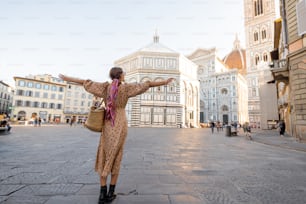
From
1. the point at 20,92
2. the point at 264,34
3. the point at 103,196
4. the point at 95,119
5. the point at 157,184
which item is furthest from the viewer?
the point at 264,34

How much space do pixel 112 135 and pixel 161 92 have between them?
29.5m

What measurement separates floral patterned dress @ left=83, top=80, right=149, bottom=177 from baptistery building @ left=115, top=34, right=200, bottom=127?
91.4 ft

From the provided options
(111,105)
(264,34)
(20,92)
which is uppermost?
(264,34)

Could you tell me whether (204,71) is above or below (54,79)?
above

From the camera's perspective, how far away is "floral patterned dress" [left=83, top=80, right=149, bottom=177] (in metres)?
1.96

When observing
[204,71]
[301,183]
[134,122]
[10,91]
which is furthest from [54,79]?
[301,183]

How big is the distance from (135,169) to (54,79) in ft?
170

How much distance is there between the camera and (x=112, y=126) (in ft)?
6.57

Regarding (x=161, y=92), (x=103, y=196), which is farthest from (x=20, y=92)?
(x=103, y=196)

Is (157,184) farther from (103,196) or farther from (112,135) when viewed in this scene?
(112,135)

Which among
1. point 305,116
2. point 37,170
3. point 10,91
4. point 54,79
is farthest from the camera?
point 10,91

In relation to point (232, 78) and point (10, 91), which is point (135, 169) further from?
point (10, 91)

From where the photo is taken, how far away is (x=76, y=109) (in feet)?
156

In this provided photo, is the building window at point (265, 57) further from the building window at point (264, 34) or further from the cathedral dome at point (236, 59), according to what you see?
the cathedral dome at point (236, 59)
